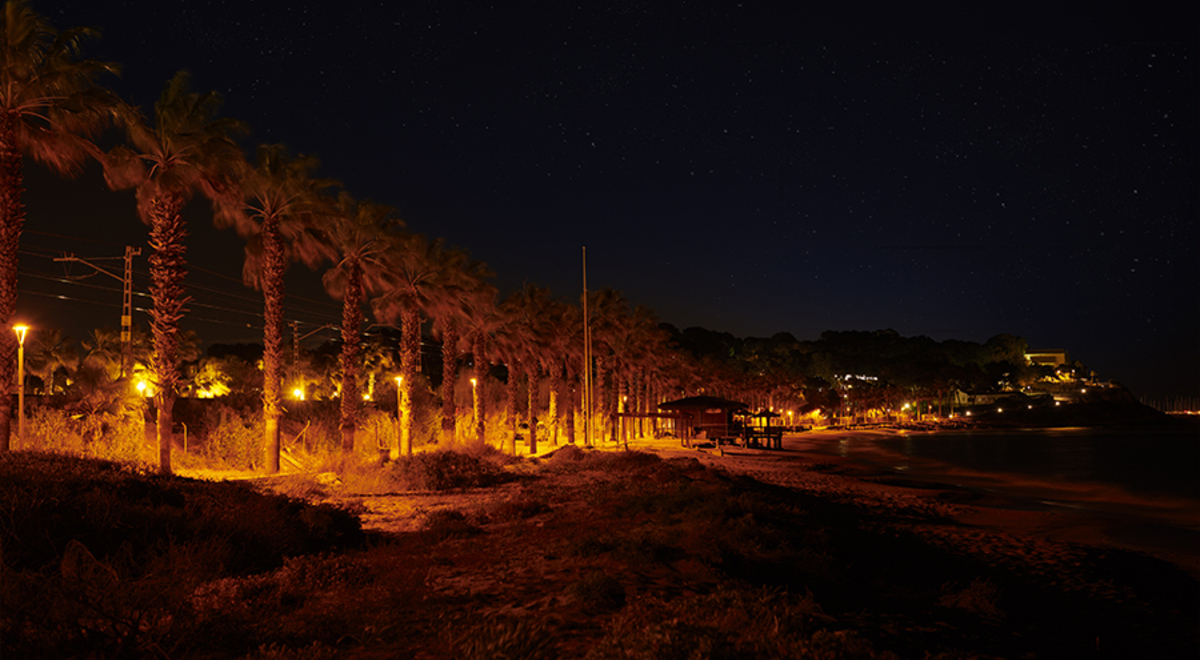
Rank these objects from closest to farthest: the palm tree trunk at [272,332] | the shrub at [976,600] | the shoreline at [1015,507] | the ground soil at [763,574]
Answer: the ground soil at [763,574] < the shrub at [976,600] < the shoreline at [1015,507] < the palm tree trunk at [272,332]

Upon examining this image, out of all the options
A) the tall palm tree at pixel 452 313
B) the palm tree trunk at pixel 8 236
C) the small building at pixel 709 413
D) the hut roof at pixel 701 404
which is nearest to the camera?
the palm tree trunk at pixel 8 236

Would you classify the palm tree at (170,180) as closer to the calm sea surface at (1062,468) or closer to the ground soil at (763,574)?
the ground soil at (763,574)

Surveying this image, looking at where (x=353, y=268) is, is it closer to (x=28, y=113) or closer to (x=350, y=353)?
(x=350, y=353)

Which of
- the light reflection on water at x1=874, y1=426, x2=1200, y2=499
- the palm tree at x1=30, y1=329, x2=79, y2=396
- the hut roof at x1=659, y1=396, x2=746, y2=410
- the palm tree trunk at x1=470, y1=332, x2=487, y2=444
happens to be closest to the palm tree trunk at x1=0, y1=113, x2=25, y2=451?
the palm tree trunk at x1=470, y1=332, x2=487, y2=444

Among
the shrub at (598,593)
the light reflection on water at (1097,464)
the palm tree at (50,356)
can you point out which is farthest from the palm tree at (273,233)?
the palm tree at (50,356)

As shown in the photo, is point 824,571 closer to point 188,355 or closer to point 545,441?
point 545,441

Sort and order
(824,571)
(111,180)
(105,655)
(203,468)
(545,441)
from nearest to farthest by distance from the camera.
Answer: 1. (105,655)
2. (824,571)
3. (111,180)
4. (203,468)
5. (545,441)

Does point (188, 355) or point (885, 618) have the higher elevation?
point (188, 355)

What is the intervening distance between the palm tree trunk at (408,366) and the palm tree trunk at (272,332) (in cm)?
606

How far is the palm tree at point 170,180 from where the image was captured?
19344 millimetres

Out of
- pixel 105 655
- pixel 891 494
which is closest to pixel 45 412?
pixel 105 655

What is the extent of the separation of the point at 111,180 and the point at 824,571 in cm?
1938

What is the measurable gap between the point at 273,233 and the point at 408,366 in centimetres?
918

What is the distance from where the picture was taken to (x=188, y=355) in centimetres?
6606
